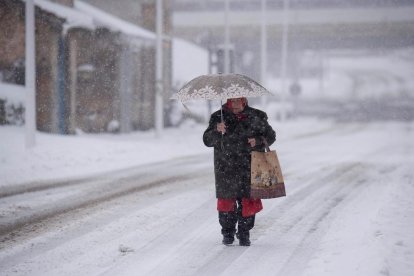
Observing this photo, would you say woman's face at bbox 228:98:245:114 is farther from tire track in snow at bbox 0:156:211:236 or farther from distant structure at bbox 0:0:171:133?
distant structure at bbox 0:0:171:133

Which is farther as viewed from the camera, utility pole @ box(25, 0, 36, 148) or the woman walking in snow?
utility pole @ box(25, 0, 36, 148)

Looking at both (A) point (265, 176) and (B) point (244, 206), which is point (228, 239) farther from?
(A) point (265, 176)

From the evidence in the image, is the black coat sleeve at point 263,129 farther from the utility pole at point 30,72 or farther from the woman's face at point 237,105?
the utility pole at point 30,72

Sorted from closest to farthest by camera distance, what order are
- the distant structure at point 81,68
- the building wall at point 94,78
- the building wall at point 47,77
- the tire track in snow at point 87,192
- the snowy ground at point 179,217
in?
the snowy ground at point 179,217
the tire track in snow at point 87,192
the distant structure at point 81,68
the building wall at point 47,77
the building wall at point 94,78

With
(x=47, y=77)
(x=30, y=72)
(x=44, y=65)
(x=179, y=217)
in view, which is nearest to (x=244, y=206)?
(x=179, y=217)

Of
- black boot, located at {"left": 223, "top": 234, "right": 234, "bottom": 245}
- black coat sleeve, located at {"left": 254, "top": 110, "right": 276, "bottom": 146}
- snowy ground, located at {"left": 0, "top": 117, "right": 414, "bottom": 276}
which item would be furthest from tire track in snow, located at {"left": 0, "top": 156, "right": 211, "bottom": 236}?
black coat sleeve, located at {"left": 254, "top": 110, "right": 276, "bottom": 146}

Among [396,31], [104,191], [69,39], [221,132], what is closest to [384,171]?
[104,191]

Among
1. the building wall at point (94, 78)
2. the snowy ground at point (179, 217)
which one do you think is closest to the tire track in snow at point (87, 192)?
the snowy ground at point (179, 217)

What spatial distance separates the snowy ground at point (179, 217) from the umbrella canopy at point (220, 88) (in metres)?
1.67

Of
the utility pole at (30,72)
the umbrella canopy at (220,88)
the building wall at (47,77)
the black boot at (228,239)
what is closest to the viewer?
the umbrella canopy at (220,88)

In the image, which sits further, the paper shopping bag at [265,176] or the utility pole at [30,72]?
the utility pole at [30,72]

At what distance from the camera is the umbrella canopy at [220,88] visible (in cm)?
588

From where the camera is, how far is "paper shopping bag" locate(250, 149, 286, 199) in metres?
5.96

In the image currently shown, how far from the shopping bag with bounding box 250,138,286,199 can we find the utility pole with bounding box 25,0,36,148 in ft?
29.0
